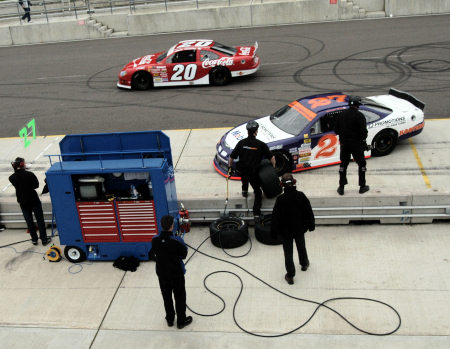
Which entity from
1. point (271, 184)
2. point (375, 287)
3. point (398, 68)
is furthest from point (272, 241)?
point (398, 68)

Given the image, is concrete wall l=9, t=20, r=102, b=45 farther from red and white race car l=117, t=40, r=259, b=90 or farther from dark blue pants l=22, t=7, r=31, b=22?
red and white race car l=117, t=40, r=259, b=90

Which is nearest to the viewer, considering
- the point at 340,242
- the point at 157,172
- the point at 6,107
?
the point at 157,172

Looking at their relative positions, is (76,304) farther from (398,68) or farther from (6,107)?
(398,68)

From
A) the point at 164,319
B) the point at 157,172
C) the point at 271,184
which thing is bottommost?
the point at 164,319

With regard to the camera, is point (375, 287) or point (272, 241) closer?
point (375, 287)

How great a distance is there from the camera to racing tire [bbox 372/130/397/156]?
1043 centimetres

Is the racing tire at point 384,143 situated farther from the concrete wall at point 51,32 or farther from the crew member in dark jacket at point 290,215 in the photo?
the concrete wall at point 51,32

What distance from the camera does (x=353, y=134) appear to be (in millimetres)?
8367

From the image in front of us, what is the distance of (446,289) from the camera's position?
664 cm

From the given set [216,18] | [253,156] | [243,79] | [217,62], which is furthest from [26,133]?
[216,18]

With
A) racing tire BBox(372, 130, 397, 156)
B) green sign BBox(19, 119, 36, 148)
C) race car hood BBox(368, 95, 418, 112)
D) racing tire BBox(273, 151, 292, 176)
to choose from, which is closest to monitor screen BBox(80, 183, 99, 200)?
green sign BBox(19, 119, 36, 148)

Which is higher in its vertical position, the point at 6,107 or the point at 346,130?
the point at 346,130

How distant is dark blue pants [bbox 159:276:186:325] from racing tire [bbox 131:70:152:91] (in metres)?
11.2

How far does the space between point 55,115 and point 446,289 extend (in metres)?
12.2
